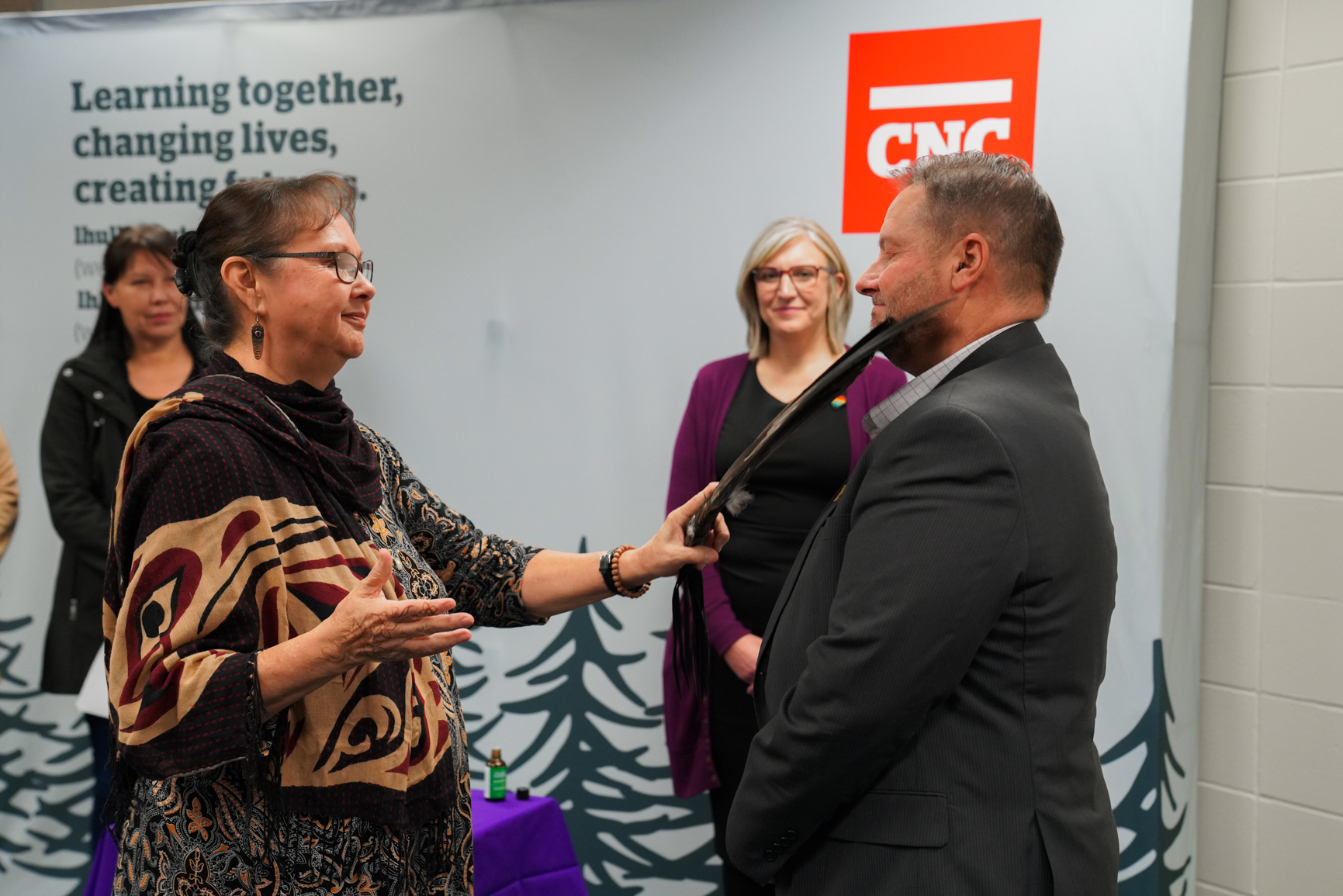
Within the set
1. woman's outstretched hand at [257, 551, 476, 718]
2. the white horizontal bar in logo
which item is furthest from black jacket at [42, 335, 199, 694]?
the white horizontal bar in logo

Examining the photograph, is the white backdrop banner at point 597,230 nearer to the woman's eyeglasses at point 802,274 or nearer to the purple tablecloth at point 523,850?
the woman's eyeglasses at point 802,274

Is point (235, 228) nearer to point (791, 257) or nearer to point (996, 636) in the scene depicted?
point (996, 636)

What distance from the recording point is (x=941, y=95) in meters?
2.63

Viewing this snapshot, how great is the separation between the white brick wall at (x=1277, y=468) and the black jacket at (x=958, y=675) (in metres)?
1.61

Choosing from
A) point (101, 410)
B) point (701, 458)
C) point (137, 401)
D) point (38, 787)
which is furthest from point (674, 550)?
point (38, 787)

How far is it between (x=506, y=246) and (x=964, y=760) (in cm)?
221

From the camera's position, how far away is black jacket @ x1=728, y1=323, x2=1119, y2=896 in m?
1.21

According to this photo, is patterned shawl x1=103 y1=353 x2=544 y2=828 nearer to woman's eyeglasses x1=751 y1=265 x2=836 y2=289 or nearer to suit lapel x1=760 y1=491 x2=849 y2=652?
suit lapel x1=760 y1=491 x2=849 y2=652

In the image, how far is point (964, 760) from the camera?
1.25m

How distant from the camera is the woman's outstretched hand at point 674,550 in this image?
5.54 ft

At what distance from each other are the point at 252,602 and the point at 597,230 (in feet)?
6.19

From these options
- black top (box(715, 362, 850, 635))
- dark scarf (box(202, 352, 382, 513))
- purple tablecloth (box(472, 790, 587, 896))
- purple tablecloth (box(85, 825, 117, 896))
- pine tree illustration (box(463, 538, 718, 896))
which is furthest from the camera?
pine tree illustration (box(463, 538, 718, 896))

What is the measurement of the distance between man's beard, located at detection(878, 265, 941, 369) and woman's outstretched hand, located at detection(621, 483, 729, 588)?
40cm

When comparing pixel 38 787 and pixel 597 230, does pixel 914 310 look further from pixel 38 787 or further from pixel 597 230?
pixel 38 787
